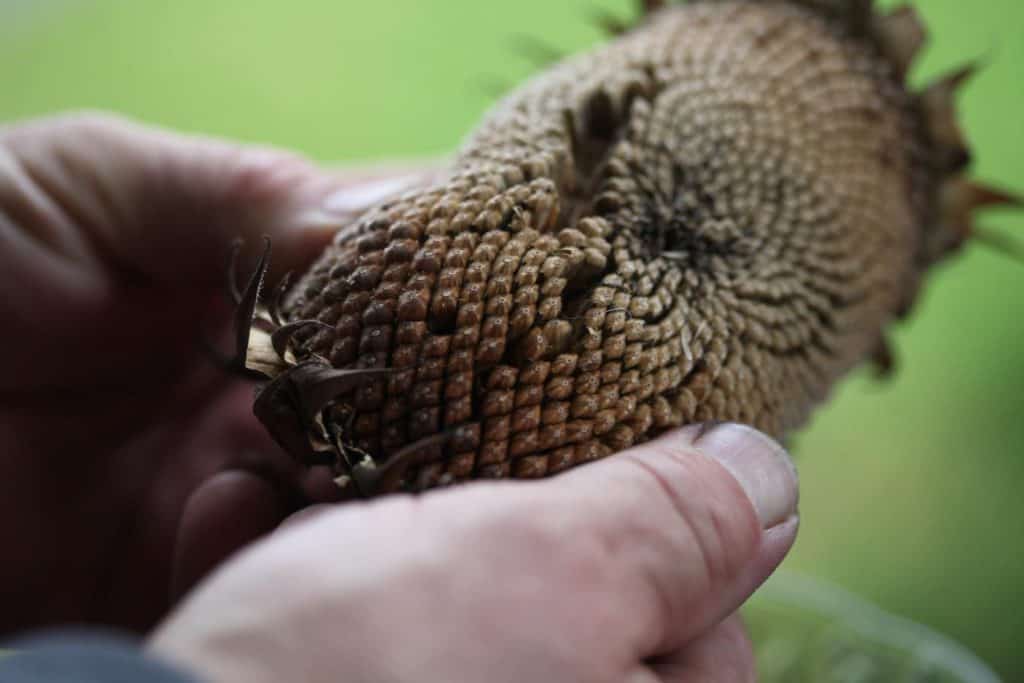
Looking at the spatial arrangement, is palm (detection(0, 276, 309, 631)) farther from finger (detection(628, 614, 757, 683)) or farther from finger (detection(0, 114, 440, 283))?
finger (detection(628, 614, 757, 683))

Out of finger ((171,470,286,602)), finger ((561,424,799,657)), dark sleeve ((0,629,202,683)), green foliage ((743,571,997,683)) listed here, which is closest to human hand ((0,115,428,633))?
finger ((171,470,286,602))

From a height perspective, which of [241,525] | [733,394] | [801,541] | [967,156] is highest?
[967,156]

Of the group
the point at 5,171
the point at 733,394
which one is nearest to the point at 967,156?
the point at 733,394

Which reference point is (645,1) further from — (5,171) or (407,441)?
(5,171)

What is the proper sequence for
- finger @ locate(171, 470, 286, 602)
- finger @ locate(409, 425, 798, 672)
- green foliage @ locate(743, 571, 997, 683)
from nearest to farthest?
finger @ locate(409, 425, 798, 672) → finger @ locate(171, 470, 286, 602) → green foliage @ locate(743, 571, 997, 683)

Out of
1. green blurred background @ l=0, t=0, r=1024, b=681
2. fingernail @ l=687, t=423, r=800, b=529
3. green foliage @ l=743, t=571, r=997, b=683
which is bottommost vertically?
green foliage @ l=743, t=571, r=997, b=683

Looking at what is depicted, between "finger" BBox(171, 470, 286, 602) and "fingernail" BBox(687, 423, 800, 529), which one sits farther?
"finger" BBox(171, 470, 286, 602)
